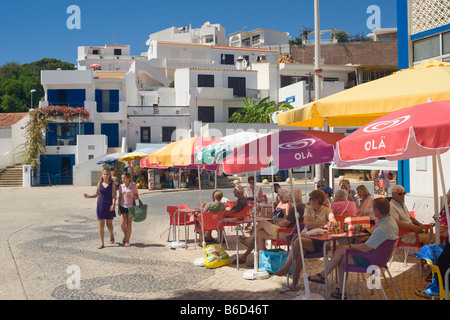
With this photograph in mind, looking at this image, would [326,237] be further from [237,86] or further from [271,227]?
[237,86]

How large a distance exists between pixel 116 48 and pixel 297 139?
68.9m

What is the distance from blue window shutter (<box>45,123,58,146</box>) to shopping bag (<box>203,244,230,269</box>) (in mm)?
34005

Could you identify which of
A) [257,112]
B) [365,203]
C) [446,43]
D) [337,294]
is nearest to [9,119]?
[257,112]

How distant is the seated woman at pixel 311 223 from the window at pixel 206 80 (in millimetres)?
39444

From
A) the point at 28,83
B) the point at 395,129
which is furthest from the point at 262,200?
the point at 28,83

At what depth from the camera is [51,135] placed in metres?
38.8

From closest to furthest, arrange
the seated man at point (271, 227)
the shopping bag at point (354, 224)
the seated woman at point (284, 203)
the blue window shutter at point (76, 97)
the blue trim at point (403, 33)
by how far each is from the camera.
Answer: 1. the shopping bag at point (354, 224)
2. the seated man at point (271, 227)
3. the seated woman at point (284, 203)
4. the blue trim at point (403, 33)
5. the blue window shutter at point (76, 97)

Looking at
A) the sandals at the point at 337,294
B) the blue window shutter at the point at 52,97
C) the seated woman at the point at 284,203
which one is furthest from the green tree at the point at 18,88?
the sandals at the point at 337,294

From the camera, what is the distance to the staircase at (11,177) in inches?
1398

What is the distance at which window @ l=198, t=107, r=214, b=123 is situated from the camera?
4409 cm

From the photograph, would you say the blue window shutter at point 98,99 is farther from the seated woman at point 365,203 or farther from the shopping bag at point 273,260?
the shopping bag at point 273,260

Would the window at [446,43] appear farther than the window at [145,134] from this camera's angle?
No

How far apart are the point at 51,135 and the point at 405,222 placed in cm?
3679

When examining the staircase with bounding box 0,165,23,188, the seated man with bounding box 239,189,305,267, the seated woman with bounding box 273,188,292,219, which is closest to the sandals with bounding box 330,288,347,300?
the seated man with bounding box 239,189,305,267
